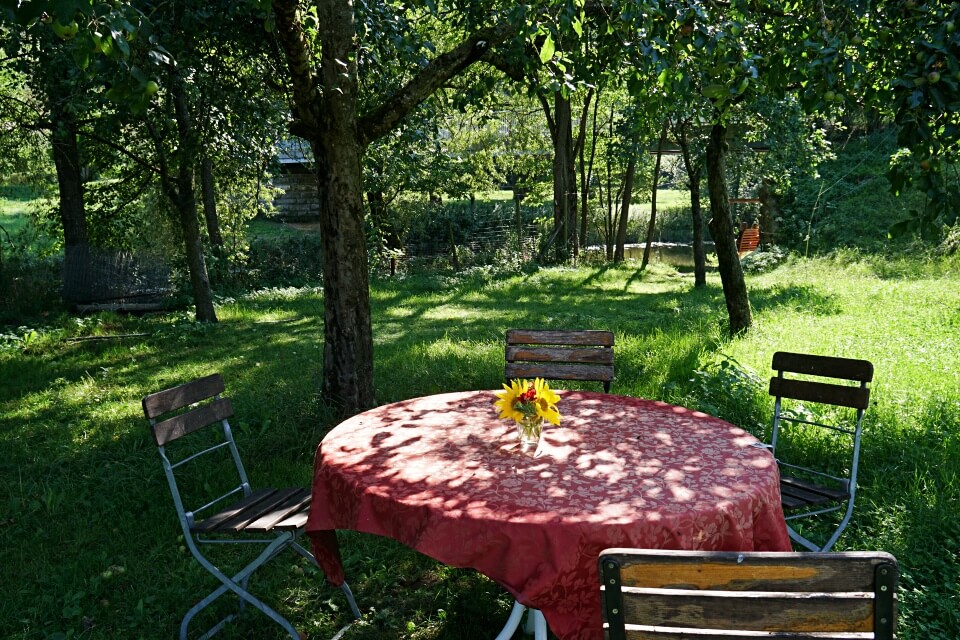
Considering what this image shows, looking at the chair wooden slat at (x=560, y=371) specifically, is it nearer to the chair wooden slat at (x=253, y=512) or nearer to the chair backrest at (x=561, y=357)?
the chair backrest at (x=561, y=357)

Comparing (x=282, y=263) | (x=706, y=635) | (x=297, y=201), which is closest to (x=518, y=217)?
(x=297, y=201)

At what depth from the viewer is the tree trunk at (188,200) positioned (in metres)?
8.74

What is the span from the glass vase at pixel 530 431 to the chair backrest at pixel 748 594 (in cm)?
129

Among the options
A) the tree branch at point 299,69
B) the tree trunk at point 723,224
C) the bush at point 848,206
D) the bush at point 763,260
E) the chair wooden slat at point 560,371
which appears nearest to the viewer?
the chair wooden slat at point 560,371

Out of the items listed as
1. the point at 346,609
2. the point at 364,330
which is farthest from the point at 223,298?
the point at 346,609

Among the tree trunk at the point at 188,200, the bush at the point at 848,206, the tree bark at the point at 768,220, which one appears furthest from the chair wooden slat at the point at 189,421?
the tree bark at the point at 768,220

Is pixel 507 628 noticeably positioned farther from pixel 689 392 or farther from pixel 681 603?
pixel 689 392

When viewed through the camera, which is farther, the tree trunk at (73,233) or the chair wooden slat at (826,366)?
the tree trunk at (73,233)

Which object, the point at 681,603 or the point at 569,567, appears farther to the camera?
the point at 569,567

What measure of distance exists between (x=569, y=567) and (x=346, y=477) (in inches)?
38.3

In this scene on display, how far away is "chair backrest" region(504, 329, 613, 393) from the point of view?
462cm

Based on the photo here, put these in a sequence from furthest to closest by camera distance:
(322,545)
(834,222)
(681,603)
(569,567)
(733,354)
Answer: (834,222)
(733,354)
(322,545)
(569,567)
(681,603)

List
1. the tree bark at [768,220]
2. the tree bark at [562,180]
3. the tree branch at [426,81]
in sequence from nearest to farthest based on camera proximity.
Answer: the tree branch at [426,81] → the tree bark at [562,180] → the tree bark at [768,220]

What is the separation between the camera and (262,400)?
6.71 m
